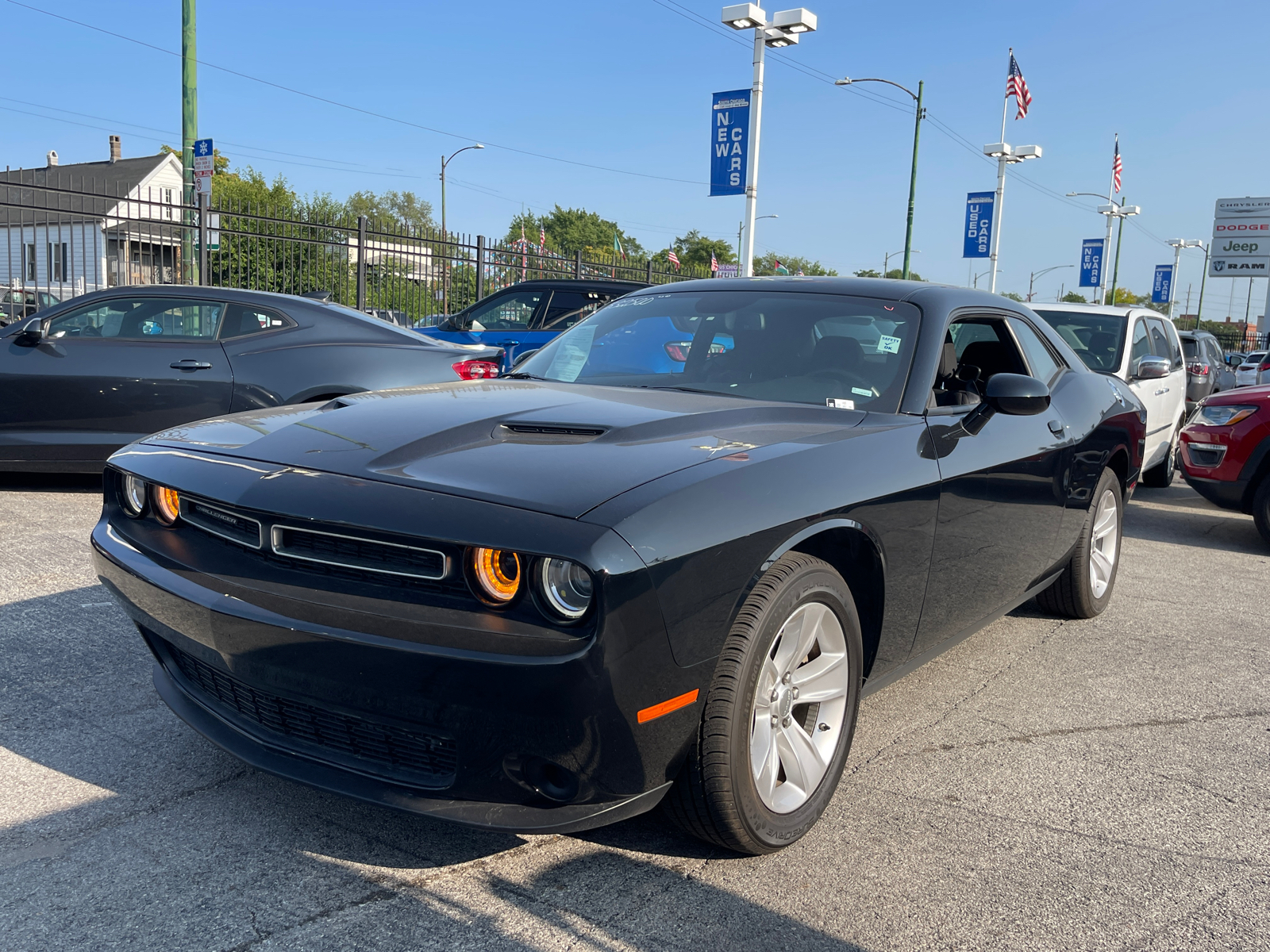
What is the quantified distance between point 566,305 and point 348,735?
883 cm

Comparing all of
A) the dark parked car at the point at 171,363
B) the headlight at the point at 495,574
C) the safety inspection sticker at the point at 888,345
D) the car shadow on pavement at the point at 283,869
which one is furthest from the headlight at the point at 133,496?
the dark parked car at the point at 171,363

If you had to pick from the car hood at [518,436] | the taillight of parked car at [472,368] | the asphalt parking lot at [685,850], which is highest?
the car hood at [518,436]

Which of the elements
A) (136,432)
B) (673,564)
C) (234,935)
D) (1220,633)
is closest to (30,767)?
(234,935)

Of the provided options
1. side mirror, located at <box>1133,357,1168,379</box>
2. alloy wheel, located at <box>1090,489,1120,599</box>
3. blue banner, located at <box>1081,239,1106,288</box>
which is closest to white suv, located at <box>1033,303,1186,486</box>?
side mirror, located at <box>1133,357,1168,379</box>

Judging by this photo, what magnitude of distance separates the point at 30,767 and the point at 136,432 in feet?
14.4

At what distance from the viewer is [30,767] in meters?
2.93

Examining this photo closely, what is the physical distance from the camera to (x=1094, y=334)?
8.84m

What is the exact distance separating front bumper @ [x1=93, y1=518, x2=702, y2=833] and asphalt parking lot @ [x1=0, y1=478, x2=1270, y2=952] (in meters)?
0.25

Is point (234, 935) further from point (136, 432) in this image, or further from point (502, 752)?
point (136, 432)

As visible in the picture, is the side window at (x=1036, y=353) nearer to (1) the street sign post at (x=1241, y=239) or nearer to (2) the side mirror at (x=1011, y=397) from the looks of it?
(2) the side mirror at (x=1011, y=397)

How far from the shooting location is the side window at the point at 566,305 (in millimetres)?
10750

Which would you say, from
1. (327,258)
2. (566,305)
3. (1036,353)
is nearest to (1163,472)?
(566,305)

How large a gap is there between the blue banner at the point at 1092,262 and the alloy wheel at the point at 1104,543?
147 ft

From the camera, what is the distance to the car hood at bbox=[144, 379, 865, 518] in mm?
2305
